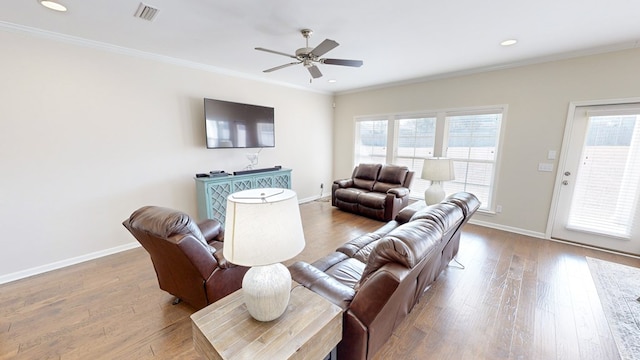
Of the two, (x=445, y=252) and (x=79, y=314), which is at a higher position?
(x=445, y=252)

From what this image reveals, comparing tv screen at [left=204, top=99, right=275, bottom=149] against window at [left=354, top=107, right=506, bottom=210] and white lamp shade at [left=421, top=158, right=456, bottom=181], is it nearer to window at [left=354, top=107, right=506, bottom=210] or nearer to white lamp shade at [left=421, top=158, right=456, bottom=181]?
window at [left=354, top=107, right=506, bottom=210]

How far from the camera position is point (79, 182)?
113 inches

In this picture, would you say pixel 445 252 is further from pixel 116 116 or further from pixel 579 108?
pixel 116 116

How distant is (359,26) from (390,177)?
119 inches

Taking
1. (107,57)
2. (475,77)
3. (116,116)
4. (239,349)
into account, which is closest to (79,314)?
(239,349)

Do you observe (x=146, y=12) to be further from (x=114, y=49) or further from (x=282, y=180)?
(x=282, y=180)

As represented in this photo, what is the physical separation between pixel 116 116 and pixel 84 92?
1.20ft

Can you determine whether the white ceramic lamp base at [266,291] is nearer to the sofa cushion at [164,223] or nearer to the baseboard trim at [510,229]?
the sofa cushion at [164,223]

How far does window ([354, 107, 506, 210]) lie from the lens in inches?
161

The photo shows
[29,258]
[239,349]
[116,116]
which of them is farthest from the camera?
[116,116]

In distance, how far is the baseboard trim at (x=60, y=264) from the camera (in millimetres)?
2551

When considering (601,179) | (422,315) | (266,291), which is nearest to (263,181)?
(422,315)

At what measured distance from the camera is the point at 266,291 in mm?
1091

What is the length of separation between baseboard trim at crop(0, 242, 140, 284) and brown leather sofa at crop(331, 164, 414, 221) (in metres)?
3.51
